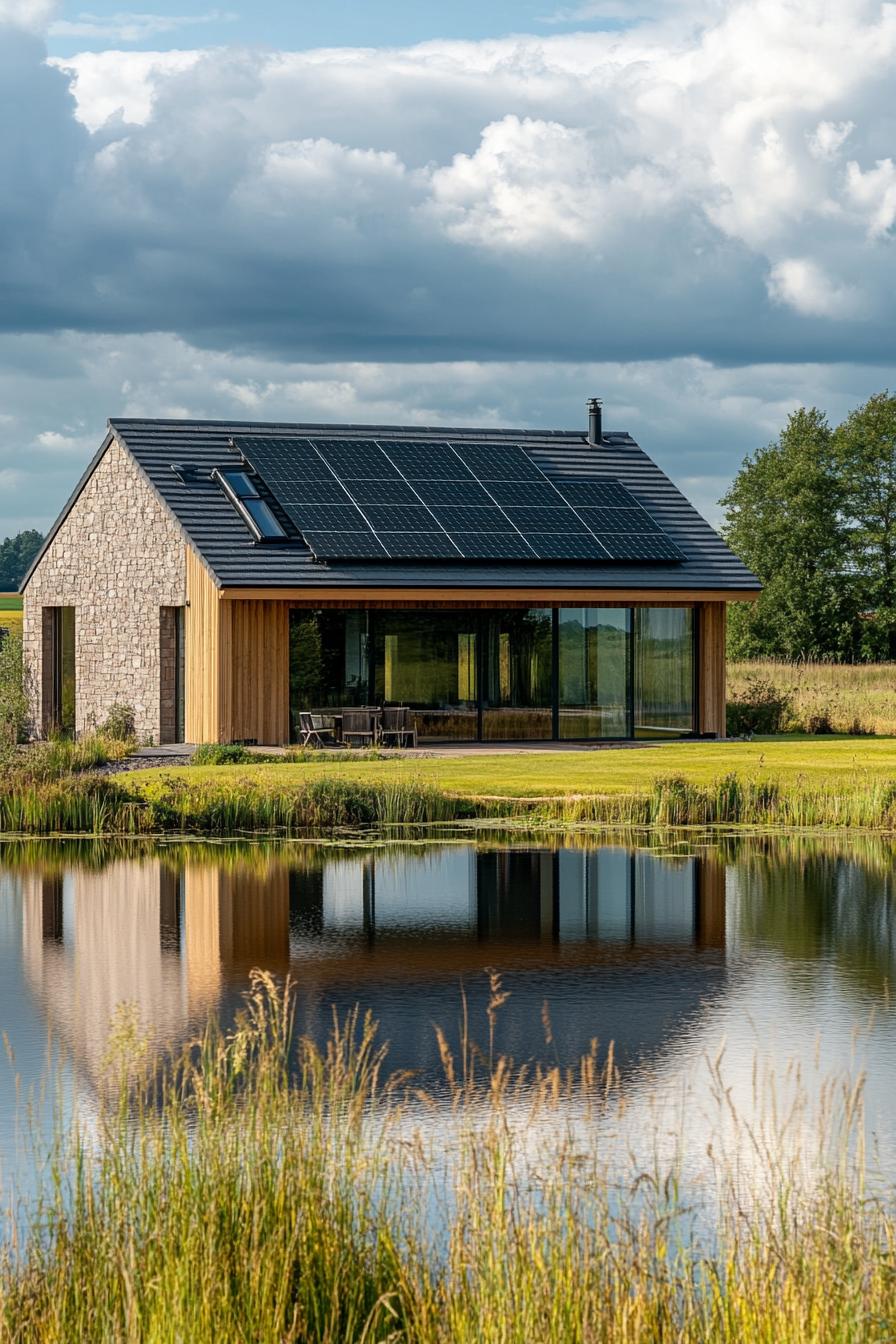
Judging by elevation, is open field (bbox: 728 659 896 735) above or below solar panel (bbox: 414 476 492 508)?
below

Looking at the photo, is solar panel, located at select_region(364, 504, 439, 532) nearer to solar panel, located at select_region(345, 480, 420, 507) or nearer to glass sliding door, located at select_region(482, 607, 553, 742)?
solar panel, located at select_region(345, 480, 420, 507)

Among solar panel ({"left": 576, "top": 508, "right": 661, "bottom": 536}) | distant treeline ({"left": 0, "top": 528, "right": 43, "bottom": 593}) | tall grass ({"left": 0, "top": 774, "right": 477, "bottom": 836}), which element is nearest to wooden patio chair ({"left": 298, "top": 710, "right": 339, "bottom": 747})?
solar panel ({"left": 576, "top": 508, "right": 661, "bottom": 536})

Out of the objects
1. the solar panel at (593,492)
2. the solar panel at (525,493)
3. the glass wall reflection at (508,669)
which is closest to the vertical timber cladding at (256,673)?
the glass wall reflection at (508,669)

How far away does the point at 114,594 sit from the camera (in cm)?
3136

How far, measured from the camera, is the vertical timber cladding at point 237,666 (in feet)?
92.4

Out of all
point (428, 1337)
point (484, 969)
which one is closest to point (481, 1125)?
point (428, 1337)

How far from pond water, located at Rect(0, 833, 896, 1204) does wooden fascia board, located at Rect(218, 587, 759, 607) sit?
9.83 m

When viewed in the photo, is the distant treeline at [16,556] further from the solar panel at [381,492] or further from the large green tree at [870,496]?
the solar panel at [381,492]

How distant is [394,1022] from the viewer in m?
9.70

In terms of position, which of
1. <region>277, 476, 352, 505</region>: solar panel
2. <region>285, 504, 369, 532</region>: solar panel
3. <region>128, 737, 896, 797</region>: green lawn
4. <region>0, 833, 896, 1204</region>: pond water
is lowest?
<region>0, 833, 896, 1204</region>: pond water

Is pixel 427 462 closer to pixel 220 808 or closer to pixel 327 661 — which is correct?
pixel 327 661

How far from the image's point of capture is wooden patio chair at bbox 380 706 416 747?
29.0m

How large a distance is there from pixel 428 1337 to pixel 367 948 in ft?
23.7

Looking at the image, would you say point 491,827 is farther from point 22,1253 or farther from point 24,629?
point 24,629
